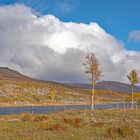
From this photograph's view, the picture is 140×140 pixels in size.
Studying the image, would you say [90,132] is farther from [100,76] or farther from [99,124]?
[100,76]

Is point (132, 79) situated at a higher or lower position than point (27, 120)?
higher

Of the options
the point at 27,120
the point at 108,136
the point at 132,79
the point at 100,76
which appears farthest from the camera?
the point at 132,79

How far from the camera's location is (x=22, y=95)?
18138cm

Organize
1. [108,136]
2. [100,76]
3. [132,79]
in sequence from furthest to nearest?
1. [132,79]
2. [100,76]
3. [108,136]

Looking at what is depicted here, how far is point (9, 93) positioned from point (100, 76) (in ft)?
353

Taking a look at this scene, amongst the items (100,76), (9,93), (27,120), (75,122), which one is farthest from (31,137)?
(9,93)

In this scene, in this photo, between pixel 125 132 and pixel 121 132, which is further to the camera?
pixel 121 132

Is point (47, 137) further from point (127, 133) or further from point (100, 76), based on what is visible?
point (100, 76)

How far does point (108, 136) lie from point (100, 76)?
52.4 m

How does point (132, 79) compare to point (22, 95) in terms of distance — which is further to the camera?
point (22, 95)

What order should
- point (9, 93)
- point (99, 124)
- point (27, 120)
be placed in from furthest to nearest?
point (9, 93)
point (27, 120)
point (99, 124)

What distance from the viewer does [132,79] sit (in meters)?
83.0

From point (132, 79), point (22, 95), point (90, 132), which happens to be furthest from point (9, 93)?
point (90, 132)

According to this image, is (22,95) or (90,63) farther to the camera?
(22,95)
